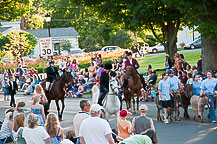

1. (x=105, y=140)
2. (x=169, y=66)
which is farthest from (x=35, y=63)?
(x=105, y=140)

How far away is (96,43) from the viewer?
70.1m

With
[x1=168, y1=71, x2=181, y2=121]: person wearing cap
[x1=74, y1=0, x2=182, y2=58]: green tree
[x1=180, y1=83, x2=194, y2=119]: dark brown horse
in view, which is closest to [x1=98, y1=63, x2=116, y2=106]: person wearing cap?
[x1=168, y1=71, x2=181, y2=121]: person wearing cap

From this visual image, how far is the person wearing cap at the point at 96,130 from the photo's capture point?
872 centimetres

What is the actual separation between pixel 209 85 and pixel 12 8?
19.5 meters

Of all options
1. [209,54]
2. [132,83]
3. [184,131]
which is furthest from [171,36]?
[184,131]

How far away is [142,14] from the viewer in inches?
1077

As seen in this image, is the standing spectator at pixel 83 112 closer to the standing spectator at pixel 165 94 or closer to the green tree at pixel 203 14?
the standing spectator at pixel 165 94

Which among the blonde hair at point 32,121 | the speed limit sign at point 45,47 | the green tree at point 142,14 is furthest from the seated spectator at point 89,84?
the blonde hair at point 32,121

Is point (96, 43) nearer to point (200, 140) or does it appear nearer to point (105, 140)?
point (200, 140)

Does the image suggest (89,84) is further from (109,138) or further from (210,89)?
(109,138)

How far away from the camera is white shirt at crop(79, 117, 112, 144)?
28.6 ft

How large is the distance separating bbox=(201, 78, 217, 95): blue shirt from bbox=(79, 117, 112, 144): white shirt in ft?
28.6

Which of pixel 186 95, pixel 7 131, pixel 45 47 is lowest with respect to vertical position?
pixel 7 131

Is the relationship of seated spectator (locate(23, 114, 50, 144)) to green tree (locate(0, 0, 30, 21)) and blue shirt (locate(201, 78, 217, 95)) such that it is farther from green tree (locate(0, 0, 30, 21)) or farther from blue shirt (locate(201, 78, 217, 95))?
green tree (locate(0, 0, 30, 21))
